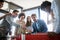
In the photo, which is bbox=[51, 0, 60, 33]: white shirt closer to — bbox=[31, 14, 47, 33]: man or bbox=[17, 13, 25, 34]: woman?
bbox=[31, 14, 47, 33]: man

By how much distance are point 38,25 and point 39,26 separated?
0.6 inches

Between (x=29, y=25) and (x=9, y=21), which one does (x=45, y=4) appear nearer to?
(x=29, y=25)

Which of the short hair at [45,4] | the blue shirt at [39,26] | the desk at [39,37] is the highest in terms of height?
the short hair at [45,4]

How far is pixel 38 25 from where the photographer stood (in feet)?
4.93

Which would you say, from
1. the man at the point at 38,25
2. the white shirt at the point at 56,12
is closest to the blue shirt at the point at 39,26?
the man at the point at 38,25

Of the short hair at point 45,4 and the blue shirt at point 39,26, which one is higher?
the short hair at point 45,4

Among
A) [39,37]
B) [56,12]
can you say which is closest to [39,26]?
[39,37]

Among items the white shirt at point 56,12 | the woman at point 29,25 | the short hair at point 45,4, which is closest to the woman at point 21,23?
the woman at point 29,25

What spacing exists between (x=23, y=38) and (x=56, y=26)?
40 centimetres

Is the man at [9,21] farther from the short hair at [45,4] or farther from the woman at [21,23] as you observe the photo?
the short hair at [45,4]

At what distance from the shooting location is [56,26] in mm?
1476

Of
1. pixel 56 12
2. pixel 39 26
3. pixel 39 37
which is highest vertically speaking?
pixel 56 12

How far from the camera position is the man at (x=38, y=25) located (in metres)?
1.49

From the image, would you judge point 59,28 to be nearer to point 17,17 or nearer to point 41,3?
point 41,3
